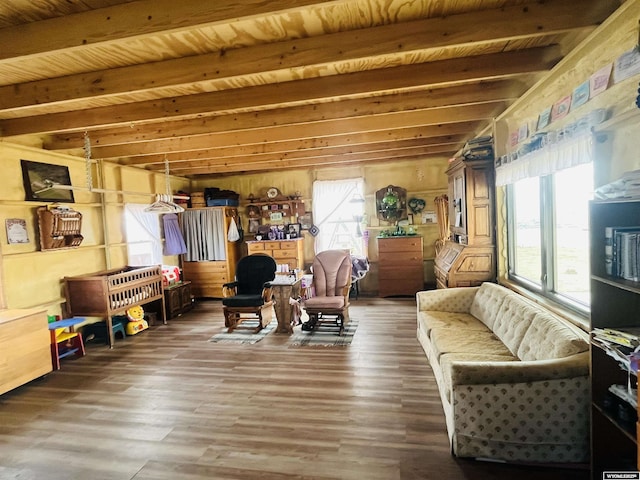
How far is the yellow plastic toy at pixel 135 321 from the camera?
4773 millimetres

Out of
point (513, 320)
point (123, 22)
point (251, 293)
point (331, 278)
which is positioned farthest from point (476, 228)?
point (123, 22)

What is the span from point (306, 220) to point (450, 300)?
A: 387 centimetres

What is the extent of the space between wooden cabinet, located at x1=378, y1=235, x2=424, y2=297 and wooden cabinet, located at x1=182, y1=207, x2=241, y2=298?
305 centimetres

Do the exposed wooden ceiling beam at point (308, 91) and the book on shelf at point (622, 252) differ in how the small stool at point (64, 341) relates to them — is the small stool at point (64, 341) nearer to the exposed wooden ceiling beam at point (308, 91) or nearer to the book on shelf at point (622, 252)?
the exposed wooden ceiling beam at point (308, 91)

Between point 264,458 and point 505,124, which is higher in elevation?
point 505,124

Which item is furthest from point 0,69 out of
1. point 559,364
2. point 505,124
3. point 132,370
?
point 505,124

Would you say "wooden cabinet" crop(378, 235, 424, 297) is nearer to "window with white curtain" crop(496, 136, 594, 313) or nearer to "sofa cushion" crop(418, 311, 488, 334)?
"window with white curtain" crop(496, 136, 594, 313)

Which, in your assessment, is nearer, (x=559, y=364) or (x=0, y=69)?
(x=559, y=364)

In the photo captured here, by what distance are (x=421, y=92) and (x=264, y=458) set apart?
137 inches

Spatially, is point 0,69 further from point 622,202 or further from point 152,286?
point 622,202

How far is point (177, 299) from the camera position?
577 cm

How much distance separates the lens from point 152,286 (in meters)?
5.20

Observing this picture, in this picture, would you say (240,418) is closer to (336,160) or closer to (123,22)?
(123,22)

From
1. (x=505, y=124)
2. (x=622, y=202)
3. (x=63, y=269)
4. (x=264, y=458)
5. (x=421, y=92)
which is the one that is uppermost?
(x=421, y=92)
